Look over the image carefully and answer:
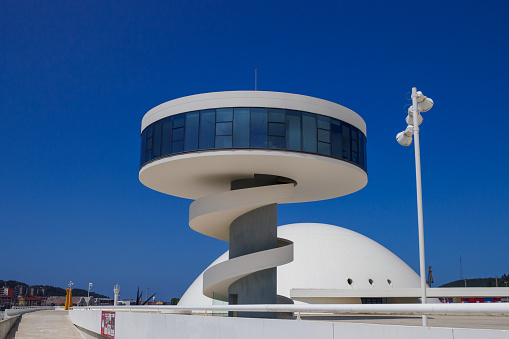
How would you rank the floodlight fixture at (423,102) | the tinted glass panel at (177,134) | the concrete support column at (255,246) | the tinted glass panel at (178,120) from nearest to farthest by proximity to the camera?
the floodlight fixture at (423,102)
the tinted glass panel at (177,134)
the tinted glass panel at (178,120)
the concrete support column at (255,246)

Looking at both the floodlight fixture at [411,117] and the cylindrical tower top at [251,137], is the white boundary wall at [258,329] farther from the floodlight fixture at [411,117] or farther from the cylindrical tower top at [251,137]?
the cylindrical tower top at [251,137]

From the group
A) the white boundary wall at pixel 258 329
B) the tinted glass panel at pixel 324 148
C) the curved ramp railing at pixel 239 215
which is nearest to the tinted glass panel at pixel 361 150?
the tinted glass panel at pixel 324 148

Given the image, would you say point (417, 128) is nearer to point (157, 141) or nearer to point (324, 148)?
point (324, 148)

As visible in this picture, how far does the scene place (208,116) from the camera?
91.5 feet

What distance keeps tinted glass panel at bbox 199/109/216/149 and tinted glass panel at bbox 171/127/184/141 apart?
1197 millimetres

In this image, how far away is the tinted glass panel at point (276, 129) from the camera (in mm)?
27484

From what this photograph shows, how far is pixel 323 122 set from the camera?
28.5 meters

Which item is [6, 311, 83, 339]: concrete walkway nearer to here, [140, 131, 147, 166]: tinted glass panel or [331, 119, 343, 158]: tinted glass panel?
[140, 131, 147, 166]: tinted glass panel

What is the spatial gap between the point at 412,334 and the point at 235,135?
1786 centimetres

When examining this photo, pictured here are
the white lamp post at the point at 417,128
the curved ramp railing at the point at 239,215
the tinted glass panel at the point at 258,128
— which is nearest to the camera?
the white lamp post at the point at 417,128

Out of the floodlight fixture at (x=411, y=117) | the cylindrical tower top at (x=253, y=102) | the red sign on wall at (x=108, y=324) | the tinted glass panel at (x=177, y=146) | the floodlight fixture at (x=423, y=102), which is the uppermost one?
the cylindrical tower top at (x=253, y=102)

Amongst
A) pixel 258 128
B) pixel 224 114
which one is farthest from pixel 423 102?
pixel 224 114

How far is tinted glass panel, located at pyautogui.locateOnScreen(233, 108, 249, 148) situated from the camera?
27312 millimetres

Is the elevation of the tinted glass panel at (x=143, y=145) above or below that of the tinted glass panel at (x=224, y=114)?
below
